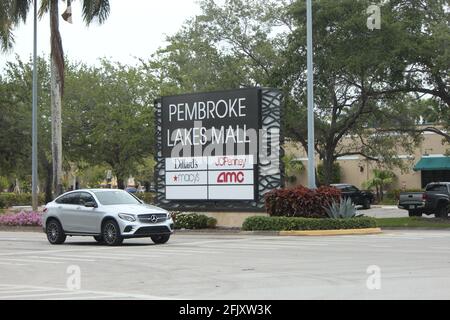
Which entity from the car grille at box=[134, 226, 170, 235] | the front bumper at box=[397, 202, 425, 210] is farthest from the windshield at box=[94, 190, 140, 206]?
the front bumper at box=[397, 202, 425, 210]

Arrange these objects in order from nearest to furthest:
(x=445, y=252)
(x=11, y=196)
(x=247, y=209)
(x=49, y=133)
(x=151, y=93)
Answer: (x=445, y=252) < (x=247, y=209) < (x=49, y=133) < (x=151, y=93) < (x=11, y=196)

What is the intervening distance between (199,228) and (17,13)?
13.8m

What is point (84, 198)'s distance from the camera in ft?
71.9

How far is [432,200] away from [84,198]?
18.9 m

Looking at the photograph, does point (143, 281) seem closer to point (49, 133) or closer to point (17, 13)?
point (17, 13)

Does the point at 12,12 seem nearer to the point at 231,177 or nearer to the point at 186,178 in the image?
the point at 186,178

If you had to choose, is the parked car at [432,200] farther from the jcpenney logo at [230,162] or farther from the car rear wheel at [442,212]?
the jcpenney logo at [230,162]

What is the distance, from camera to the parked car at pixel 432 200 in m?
34.2

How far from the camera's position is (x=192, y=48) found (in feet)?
139

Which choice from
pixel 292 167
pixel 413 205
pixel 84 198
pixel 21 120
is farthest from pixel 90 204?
pixel 292 167

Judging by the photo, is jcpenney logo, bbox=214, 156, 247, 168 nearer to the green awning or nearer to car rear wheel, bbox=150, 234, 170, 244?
car rear wheel, bbox=150, 234, 170, 244

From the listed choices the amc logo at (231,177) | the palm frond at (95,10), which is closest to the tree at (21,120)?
the palm frond at (95,10)

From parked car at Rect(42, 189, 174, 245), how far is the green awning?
138 feet
